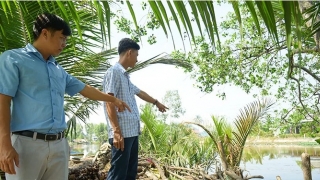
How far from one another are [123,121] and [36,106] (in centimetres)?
101

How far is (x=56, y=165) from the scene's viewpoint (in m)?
1.64

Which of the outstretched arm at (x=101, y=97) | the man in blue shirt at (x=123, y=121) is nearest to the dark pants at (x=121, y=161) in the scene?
the man in blue shirt at (x=123, y=121)

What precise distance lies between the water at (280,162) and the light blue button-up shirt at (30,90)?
362 inches

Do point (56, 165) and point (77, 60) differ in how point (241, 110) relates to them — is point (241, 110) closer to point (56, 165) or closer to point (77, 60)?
point (77, 60)

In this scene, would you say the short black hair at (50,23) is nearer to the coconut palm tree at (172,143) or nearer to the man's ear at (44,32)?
the man's ear at (44,32)

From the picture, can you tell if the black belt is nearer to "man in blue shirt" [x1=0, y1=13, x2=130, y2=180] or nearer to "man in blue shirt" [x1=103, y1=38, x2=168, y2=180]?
"man in blue shirt" [x1=0, y1=13, x2=130, y2=180]

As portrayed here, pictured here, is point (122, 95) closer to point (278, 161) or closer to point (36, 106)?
point (36, 106)

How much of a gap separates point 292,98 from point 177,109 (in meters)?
17.5

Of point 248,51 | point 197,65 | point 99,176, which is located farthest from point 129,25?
point 99,176

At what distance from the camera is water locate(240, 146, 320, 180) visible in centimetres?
1330

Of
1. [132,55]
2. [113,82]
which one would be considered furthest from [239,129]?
[113,82]

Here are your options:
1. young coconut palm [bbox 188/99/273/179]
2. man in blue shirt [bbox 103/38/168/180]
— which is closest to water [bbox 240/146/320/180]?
young coconut palm [bbox 188/99/273/179]

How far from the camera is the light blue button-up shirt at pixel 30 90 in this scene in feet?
4.94

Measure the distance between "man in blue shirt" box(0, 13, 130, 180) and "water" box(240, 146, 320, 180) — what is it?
9.15m
